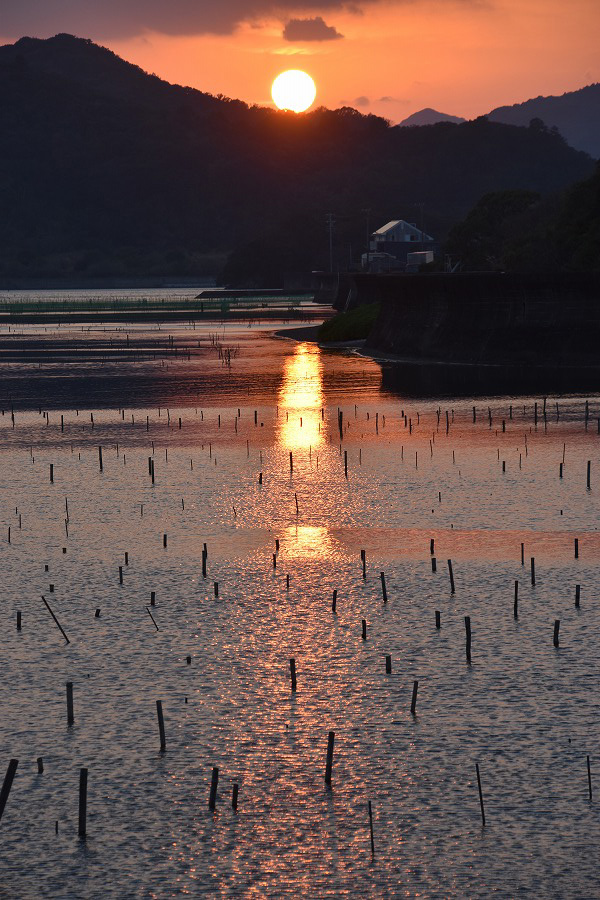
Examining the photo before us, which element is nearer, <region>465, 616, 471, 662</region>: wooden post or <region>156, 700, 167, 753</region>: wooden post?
<region>156, 700, 167, 753</region>: wooden post

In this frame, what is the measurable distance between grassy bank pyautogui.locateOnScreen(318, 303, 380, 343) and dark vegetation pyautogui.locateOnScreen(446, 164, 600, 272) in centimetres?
1481

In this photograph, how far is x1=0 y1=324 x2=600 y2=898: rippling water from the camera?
1769 cm

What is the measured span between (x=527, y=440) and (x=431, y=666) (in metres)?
33.5

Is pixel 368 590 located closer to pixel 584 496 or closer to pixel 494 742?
pixel 494 742

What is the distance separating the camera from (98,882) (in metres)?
17.0

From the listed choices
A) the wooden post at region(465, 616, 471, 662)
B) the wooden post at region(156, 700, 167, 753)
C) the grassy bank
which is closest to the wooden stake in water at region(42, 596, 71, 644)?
the wooden post at region(156, 700, 167, 753)

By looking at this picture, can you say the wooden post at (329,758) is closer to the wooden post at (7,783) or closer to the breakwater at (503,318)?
the wooden post at (7,783)

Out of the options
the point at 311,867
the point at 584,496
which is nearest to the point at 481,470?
the point at 584,496

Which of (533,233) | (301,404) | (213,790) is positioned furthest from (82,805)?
(533,233)

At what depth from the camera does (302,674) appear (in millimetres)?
24688

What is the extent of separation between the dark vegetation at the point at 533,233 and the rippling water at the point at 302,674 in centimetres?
5660

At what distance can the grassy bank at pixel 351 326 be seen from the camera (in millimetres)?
128500

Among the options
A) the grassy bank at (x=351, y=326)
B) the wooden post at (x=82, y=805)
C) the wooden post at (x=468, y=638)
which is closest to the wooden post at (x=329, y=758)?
the wooden post at (x=82, y=805)

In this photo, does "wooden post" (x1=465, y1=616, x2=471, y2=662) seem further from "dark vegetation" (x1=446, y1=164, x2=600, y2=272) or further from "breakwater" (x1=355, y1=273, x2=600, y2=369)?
"dark vegetation" (x1=446, y1=164, x2=600, y2=272)
